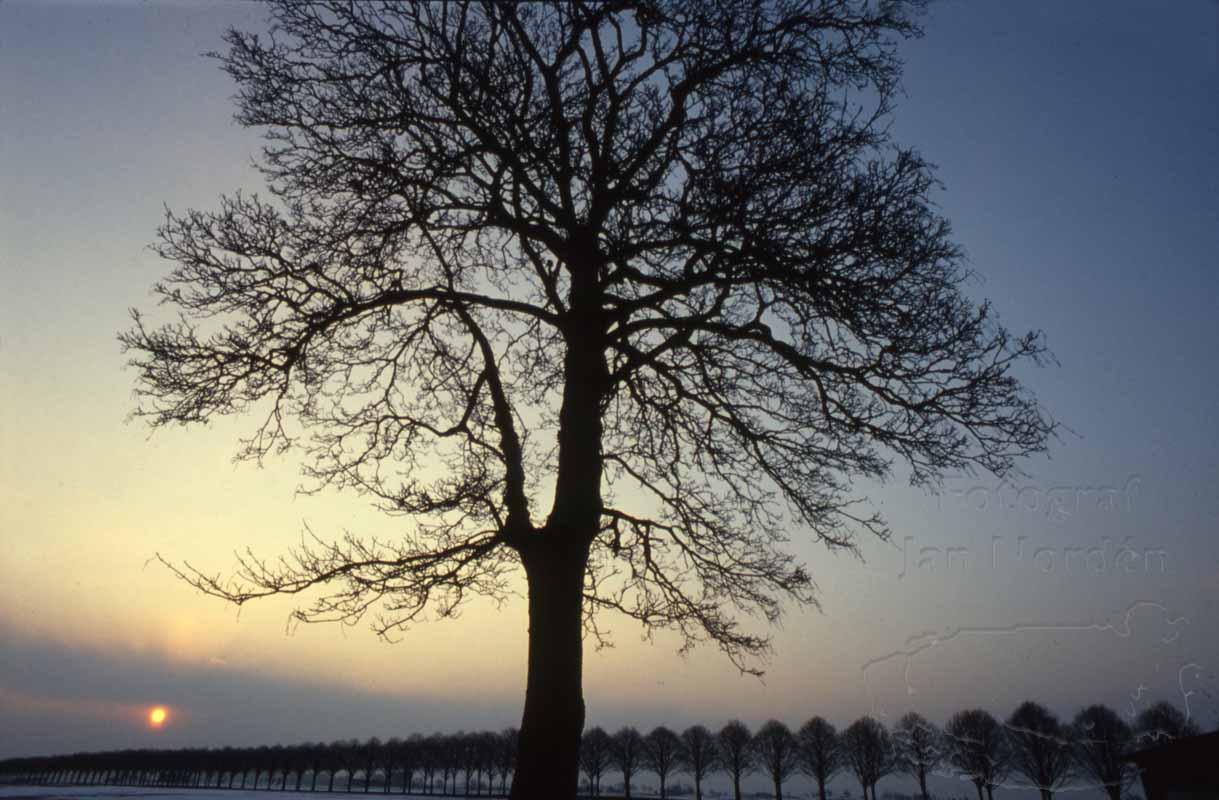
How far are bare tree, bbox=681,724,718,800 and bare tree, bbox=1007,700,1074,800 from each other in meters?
44.5

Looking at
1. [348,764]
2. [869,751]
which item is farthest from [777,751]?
[348,764]

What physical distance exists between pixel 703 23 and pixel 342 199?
12.6 feet

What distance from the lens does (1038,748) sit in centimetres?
5875

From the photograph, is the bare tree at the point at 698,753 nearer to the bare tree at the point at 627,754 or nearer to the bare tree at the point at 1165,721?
the bare tree at the point at 627,754

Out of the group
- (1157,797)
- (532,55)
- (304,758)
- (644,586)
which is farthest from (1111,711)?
(304,758)

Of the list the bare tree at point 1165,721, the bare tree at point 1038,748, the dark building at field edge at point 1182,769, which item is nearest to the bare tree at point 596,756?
the bare tree at point 1038,748

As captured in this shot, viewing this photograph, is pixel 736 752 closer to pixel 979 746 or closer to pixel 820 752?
pixel 820 752

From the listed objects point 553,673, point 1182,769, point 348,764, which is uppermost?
point 553,673

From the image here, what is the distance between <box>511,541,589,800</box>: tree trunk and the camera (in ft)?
19.0

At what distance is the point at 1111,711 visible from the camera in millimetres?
57688

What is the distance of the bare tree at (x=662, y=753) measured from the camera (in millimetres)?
100312

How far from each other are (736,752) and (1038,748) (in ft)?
146

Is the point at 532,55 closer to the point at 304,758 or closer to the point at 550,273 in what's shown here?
the point at 550,273

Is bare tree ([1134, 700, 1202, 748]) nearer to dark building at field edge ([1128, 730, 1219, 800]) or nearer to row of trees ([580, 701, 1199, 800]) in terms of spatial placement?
row of trees ([580, 701, 1199, 800])
